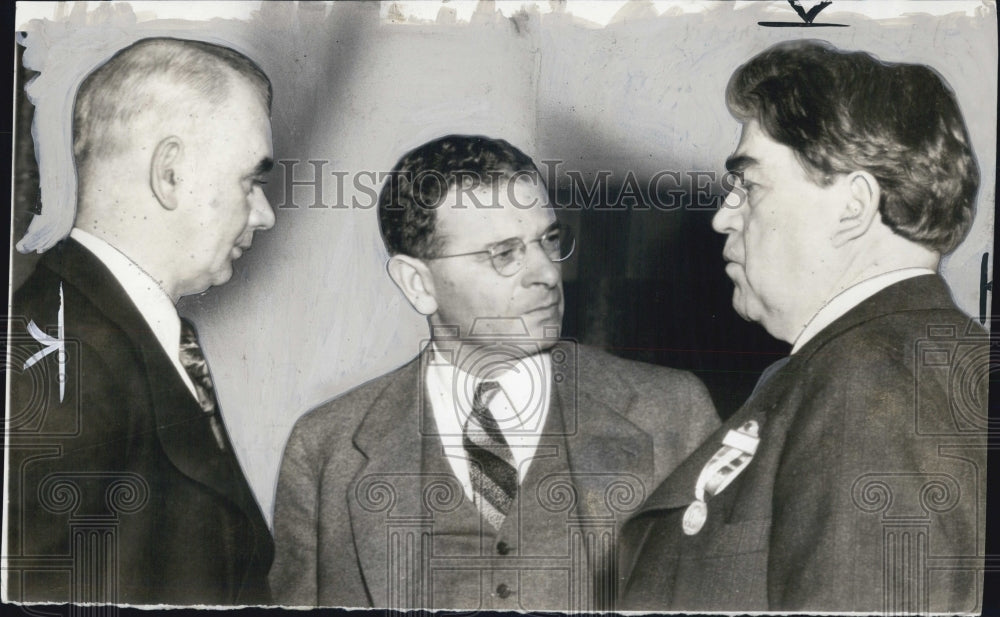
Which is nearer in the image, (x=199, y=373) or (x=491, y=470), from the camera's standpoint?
(x=491, y=470)

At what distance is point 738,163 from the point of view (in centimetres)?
463

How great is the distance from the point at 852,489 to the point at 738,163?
1.49 metres

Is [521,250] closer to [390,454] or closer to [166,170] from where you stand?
[390,454]

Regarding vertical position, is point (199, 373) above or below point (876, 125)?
below

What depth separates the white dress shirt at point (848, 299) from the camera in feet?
14.9

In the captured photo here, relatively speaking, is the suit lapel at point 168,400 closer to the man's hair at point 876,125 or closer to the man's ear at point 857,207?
the man's hair at point 876,125

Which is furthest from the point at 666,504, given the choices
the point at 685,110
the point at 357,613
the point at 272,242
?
the point at 272,242

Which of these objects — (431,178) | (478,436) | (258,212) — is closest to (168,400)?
(258,212)

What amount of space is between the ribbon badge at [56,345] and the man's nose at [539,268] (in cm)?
206

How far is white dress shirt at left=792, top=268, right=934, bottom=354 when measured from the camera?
14.9 feet

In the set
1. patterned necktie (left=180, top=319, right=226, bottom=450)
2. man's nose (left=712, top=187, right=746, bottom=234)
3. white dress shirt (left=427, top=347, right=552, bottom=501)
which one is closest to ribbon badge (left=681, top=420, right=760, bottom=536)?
white dress shirt (left=427, top=347, right=552, bottom=501)

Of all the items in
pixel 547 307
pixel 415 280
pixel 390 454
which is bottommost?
pixel 390 454

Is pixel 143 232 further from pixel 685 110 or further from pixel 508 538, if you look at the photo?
pixel 685 110

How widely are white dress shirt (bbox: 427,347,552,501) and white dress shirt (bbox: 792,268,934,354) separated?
1.14 meters
